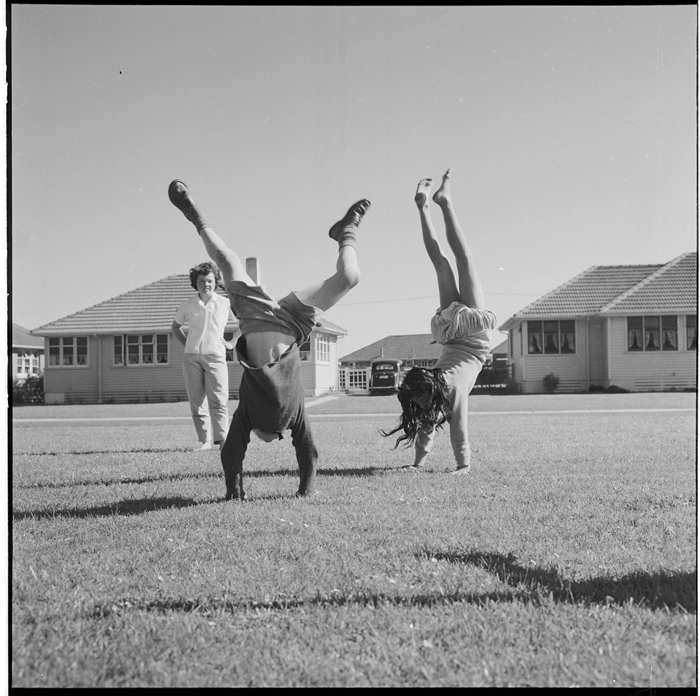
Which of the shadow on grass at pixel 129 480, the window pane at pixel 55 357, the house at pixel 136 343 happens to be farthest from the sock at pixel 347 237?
the window pane at pixel 55 357

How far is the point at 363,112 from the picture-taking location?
2865 mm

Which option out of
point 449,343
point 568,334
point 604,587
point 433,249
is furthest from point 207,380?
point 568,334

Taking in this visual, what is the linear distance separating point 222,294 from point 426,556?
8.29ft

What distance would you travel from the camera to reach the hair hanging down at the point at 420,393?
11.7 ft

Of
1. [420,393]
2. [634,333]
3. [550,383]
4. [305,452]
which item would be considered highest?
[634,333]

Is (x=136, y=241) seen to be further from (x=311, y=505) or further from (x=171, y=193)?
(x=311, y=505)

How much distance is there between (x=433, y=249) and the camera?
321 cm

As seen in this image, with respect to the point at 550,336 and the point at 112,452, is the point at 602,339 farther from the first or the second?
the point at 112,452

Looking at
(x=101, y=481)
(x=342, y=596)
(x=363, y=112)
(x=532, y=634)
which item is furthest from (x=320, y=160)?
(x=101, y=481)

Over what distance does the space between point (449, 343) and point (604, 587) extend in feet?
6.25

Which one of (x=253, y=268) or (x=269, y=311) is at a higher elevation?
(x=253, y=268)

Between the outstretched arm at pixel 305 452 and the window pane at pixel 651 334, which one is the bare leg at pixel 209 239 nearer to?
the outstretched arm at pixel 305 452

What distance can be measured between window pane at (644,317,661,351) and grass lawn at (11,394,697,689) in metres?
11.0

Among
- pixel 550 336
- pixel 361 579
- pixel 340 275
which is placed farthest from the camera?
pixel 550 336
